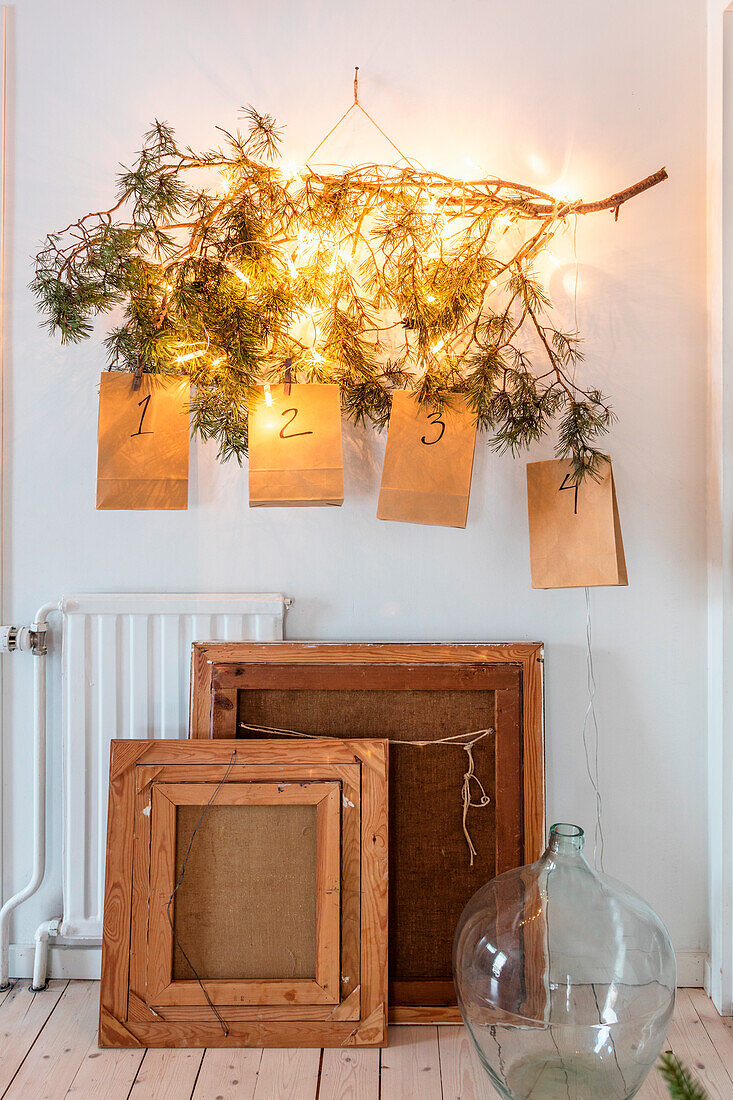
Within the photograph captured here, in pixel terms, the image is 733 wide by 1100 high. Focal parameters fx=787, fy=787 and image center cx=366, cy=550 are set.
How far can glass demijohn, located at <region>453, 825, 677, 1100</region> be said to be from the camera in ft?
3.75

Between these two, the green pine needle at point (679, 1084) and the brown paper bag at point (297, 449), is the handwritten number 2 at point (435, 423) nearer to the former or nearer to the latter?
the brown paper bag at point (297, 449)

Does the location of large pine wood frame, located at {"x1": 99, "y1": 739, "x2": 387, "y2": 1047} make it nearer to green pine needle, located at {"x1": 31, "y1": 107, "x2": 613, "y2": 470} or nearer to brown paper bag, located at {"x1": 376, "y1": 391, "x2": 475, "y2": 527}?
brown paper bag, located at {"x1": 376, "y1": 391, "x2": 475, "y2": 527}

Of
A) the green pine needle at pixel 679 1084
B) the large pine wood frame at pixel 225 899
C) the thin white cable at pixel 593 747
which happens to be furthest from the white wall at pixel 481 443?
the green pine needle at pixel 679 1084

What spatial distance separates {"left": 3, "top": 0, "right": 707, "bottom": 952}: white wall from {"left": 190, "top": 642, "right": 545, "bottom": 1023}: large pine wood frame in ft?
0.25

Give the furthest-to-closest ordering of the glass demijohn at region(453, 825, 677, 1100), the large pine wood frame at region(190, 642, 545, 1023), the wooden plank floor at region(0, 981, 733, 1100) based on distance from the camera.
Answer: the large pine wood frame at region(190, 642, 545, 1023), the wooden plank floor at region(0, 981, 733, 1100), the glass demijohn at region(453, 825, 677, 1100)

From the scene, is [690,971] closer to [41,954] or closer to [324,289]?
[41,954]

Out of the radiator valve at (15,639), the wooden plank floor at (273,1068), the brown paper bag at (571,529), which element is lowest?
the wooden plank floor at (273,1068)

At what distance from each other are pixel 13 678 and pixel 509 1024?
1134 millimetres

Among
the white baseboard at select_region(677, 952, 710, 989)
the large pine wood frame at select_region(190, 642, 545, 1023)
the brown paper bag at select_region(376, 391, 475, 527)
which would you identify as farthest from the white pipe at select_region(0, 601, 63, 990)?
the white baseboard at select_region(677, 952, 710, 989)

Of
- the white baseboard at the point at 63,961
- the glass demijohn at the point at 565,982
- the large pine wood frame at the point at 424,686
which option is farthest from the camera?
the white baseboard at the point at 63,961

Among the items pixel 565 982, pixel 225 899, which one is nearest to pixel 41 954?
pixel 225 899

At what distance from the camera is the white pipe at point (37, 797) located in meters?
1.58

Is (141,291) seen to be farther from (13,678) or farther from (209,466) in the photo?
(13,678)

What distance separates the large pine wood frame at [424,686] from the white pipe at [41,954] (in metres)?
0.51
